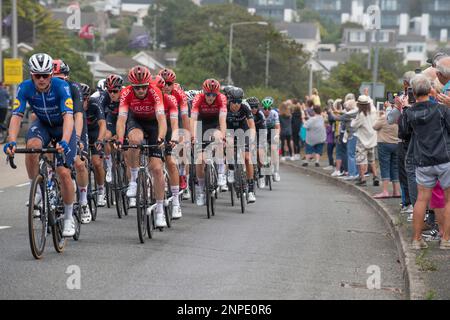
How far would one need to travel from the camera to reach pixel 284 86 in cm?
9738

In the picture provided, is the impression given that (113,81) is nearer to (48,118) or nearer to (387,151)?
(48,118)

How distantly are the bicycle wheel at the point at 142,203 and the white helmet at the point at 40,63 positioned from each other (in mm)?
2017

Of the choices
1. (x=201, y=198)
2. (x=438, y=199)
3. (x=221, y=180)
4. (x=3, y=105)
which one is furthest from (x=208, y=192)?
(x=3, y=105)

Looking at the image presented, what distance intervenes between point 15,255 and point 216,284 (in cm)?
263

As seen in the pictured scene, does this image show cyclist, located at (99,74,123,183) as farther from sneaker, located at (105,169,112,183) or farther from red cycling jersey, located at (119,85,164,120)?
red cycling jersey, located at (119,85,164,120)

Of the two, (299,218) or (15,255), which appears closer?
(15,255)

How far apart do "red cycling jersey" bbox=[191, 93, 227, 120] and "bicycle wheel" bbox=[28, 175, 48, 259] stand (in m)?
5.32

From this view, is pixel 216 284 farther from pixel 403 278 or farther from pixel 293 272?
pixel 403 278

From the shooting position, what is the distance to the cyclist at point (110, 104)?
1580cm

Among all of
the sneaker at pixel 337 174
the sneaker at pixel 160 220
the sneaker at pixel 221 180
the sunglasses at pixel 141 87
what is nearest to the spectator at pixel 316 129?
the sneaker at pixel 337 174

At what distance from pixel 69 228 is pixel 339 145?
1380cm

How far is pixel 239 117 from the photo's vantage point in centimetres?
1778

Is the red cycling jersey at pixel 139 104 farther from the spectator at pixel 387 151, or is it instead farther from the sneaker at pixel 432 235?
the spectator at pixel 387 151
